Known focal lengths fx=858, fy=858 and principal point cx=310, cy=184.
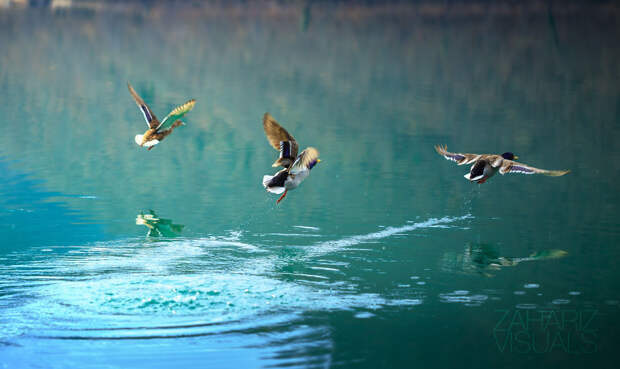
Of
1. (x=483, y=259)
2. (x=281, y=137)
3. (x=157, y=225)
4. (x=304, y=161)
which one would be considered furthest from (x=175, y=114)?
(x=483, y=259)

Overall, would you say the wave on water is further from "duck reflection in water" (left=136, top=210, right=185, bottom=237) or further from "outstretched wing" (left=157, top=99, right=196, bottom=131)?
"outstretched wing" (left=157, top=99, right=196, bottom=131)

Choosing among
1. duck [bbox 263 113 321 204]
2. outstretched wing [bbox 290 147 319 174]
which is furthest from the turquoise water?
outstretched wing [bbox 290 147 319 174]

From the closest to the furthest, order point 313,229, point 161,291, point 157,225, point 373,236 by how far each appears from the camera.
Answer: point 161,291 < point 373,236 < point 313,229 < point 157,225

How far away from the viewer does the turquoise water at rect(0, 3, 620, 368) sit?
868 cm

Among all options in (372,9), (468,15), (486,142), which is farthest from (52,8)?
(486,142)

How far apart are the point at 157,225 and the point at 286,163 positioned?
13.1 ft

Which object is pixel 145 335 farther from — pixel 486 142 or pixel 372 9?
pixel 372 9

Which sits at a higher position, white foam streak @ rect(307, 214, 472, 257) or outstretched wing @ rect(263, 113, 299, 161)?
outstretched wing @ rect(263, 113, 299, 161)

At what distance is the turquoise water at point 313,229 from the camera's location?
8680 millimetres

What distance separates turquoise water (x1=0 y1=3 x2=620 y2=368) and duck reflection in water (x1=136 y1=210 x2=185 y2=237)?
0.24 feet

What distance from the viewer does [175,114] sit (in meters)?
11.7


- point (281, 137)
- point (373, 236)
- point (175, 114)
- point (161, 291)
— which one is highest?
point (175, 114)

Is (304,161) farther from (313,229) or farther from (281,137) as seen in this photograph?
(313,229)

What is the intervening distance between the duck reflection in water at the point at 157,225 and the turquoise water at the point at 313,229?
Result: 7 cm
